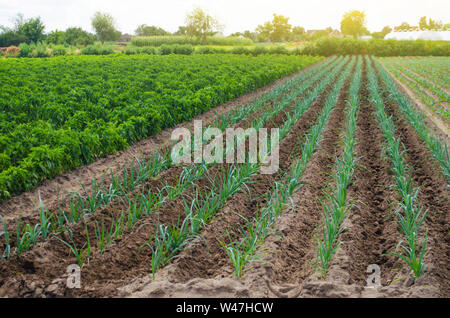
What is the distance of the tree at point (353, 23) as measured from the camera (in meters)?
89.1

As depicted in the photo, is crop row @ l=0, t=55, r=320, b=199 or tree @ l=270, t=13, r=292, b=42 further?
tree @ l=270, t=13, r=292, b=42

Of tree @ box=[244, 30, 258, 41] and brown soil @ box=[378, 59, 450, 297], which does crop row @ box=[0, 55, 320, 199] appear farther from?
tree @ box=[244, 30, 258, 41]

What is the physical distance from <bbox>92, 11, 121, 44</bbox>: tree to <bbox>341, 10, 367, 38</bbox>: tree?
55697 millimetres

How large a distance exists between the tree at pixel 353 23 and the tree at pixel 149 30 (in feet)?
147

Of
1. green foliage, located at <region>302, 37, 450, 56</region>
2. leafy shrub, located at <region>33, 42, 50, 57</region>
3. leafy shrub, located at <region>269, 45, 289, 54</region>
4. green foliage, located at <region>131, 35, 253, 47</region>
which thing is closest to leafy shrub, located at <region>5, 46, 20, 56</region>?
leafy shrub, located at <region>33, 42, 50, 57</region>

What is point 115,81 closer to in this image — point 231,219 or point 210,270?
point 231,219

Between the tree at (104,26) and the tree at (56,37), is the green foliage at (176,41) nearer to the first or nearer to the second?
the tree at (56,37)

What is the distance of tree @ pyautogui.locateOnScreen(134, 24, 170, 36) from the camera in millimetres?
93688

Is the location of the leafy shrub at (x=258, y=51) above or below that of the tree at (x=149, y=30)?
below

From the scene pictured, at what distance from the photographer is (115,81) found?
1262 cm

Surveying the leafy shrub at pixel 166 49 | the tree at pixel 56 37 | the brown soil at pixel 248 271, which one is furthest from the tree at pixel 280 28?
the brown soil at pixel 248 271

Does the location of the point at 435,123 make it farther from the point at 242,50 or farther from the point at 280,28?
the point at 280,28

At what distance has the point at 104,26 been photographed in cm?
7344
